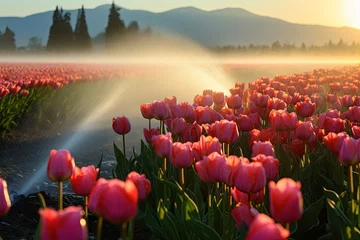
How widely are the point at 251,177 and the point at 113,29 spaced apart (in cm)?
6671

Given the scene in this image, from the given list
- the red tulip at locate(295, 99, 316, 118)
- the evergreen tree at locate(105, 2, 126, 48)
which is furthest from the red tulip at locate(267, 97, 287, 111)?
the evergreen tree at locate(105, 2, 126, 48)

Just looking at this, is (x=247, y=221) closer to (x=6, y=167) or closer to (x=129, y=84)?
Answer: (x=6, y=167)

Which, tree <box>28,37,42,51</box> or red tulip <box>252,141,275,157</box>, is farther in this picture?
tree <box>28,37,42,51</box>

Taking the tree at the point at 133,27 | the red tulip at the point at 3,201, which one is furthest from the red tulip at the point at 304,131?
the tree at the point at 133,27

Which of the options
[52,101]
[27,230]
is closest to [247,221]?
[27,230]

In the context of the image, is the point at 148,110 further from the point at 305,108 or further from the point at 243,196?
the point at 243,196

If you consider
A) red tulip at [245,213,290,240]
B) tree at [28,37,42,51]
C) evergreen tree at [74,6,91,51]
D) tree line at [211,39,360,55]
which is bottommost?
tree at [28,37,42,51]

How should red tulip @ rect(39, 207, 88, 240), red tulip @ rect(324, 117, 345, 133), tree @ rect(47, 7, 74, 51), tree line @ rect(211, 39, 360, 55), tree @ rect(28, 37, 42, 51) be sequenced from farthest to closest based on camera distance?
tree @ rect(28, 37, 42, 51), tree line @ rect(211, 39, 360, 55), tree @ rect(47, 7, 74, 51), red tulip @ rect(324, 117, 345, 133), red tulip @ rect(39, 207, 88, 240)

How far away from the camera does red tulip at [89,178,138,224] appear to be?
1509 millimetres

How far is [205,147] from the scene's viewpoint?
9.64ft

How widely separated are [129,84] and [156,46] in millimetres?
55621

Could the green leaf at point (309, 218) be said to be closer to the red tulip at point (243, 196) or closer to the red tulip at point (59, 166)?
the red tulip at point (243, 196)

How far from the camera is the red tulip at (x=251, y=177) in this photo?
215 cm

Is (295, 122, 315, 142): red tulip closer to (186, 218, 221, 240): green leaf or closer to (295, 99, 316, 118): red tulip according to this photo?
(295, 99, 316, 118): red tulip
